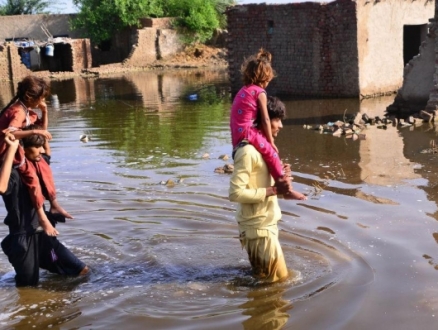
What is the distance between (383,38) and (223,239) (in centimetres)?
1137

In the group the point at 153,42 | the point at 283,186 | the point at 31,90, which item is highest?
the point at 153,42

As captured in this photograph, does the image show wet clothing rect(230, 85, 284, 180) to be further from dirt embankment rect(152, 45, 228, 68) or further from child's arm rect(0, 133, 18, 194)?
dirt embankment rect(152, 45, 228, 68)

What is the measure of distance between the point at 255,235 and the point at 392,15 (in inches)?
506

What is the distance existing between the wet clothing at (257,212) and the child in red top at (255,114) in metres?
0.06

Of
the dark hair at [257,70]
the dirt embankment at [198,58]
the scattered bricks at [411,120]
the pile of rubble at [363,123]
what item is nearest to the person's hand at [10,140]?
the dark hair at [257,70]

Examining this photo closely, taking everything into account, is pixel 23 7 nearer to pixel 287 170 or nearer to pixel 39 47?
pixel 39 47

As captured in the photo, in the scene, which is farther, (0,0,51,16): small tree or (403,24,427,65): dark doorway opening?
(0,0,51,16): small tree

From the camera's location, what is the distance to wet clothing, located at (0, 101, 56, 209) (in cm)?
460

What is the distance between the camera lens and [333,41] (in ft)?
52.2

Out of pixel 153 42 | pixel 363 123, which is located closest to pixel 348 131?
pixel 363 123

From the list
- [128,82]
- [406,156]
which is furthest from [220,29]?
[406,156]

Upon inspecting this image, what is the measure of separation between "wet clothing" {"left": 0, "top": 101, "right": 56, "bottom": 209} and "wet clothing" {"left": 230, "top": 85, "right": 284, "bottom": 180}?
56.3 inches

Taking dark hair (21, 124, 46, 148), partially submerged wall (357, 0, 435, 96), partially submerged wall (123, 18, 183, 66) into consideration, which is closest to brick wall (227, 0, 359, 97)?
partially submerged wall (357, 0, 435, 96)

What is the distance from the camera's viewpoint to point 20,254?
4.86 metres
